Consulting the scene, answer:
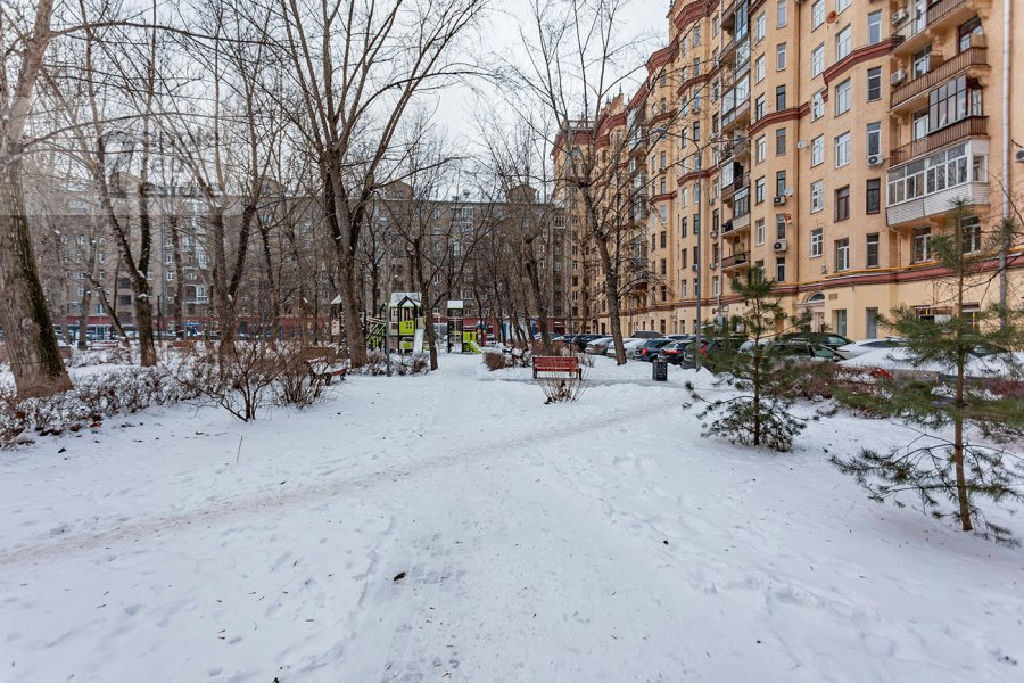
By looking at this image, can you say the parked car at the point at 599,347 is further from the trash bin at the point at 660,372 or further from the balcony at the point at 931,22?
the balcony at the point at 931,22

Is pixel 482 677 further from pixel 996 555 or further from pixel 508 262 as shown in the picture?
pixel 508 262

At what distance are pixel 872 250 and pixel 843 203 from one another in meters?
3.52

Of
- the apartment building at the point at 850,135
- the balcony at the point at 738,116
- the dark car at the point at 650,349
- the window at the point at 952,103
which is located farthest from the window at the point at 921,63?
the dark car at the point at 650,349

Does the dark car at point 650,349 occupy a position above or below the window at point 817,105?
below

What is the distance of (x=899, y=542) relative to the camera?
390 centimetres

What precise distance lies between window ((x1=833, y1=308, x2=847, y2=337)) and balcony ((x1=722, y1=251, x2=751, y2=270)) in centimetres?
836

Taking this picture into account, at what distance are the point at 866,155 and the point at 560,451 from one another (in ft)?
93.6

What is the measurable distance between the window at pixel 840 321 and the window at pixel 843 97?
11.0 meters

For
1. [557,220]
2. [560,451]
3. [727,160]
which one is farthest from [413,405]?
[727,160]

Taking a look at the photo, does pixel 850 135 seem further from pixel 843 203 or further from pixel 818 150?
pixel 843 203

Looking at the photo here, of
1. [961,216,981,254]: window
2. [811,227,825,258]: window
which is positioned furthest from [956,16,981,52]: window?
[961,216,981,254]: window

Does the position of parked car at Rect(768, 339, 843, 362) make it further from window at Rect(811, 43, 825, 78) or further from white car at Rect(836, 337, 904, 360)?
window at Rect(811, 43, 825, 78)

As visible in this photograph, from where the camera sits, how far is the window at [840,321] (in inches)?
1061

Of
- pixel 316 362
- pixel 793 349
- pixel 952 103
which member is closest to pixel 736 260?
pixel 952 103
